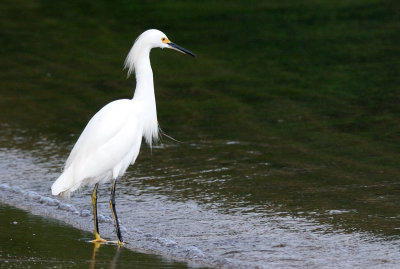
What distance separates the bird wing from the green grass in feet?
4.77

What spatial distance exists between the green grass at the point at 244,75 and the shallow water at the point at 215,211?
0.29 metres

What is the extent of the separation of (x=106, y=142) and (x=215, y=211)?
1.17m

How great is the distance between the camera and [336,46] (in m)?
13.1

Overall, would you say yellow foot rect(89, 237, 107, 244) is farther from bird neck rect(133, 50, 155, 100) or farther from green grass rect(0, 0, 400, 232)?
green grass rect(0, 0, 400, 232)

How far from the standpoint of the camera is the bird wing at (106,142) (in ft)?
22.0

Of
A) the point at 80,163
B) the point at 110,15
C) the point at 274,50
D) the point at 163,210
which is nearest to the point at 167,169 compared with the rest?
the point at 163,210

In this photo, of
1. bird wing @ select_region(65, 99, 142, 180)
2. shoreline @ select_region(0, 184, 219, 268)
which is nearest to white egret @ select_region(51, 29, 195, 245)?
bird wing @ select_region(65, 99, 142, 180)

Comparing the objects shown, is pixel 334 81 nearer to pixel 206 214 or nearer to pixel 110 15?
pixel 206 214

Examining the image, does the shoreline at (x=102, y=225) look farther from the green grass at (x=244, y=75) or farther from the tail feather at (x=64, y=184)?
the green grass at (x=244, y=75)

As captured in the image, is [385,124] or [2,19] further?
[2,19]

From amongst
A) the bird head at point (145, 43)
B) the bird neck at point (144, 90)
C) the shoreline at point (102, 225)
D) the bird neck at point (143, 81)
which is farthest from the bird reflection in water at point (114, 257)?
the bird head at point (145, 43)

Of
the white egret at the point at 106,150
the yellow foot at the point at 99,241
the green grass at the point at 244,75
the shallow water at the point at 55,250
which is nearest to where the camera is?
the shallow water at the point at 55,250

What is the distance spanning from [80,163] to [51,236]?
627 millimetres

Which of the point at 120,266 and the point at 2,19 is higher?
the point at 2,19
